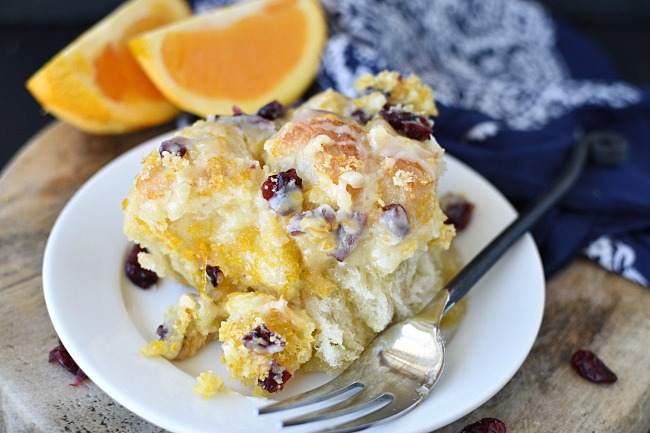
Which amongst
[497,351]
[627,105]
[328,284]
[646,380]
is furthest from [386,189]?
[627,105]

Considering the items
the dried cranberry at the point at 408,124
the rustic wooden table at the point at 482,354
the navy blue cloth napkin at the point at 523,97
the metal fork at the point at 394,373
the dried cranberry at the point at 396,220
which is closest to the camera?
the metal fork at the point at 394,373

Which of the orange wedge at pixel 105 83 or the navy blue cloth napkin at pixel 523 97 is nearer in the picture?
the navy blue cloth napkin at pixel 523 97

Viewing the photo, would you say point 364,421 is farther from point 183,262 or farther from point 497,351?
point 183,262

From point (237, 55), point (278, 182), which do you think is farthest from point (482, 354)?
point (237, 55)

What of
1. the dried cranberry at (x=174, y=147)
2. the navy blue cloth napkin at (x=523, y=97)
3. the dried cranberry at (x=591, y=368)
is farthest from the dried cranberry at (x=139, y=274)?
the dried cranberry at (x=591, y=368)

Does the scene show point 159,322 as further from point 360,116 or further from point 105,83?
point 105,83

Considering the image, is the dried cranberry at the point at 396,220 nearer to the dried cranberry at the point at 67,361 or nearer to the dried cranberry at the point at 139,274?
the dried cranberry at the point at 139,274

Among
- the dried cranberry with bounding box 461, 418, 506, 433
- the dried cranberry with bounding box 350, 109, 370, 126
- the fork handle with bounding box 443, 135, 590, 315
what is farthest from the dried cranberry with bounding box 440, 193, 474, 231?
the dried cranberry with bounding box 461, 418, 506, 433
